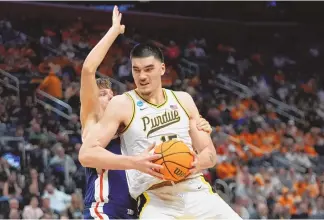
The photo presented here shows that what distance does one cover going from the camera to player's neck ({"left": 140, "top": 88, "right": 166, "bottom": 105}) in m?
4.39

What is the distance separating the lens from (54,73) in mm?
12484

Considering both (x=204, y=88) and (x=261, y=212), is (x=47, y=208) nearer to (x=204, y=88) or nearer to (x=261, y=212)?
(x=261, y=212)

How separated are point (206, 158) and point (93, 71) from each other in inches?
38.4

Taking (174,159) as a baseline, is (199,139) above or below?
above

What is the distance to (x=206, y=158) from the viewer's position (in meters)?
4.29

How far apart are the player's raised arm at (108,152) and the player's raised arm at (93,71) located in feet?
0.93

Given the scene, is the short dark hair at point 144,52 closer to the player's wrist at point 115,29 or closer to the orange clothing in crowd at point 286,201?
the player's wrist at point 115,29

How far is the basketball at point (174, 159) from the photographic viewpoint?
388cm

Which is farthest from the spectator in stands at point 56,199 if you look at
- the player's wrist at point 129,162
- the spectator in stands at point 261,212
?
the player's wrist at point 129,162

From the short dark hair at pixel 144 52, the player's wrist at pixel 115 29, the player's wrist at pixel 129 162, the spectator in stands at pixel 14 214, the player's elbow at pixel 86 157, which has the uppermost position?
the player's wrist at pixel 115 29

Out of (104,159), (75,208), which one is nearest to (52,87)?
(75,208)

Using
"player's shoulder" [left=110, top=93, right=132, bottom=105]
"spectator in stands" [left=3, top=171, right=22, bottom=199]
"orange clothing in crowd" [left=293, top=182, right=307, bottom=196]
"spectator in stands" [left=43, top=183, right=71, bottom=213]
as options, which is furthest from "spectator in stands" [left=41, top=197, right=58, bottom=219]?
"player's shoulder" [left=110, top=93, right=132, bottom=105]

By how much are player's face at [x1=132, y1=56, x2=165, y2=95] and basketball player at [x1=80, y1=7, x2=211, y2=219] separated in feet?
1.01

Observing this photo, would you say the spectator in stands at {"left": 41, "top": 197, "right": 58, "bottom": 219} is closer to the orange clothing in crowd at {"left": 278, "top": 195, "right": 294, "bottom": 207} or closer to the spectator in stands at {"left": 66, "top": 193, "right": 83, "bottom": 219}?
the spectator in stands at {"left": 66, "top": 193, "right": 83, "bottom": 219}
